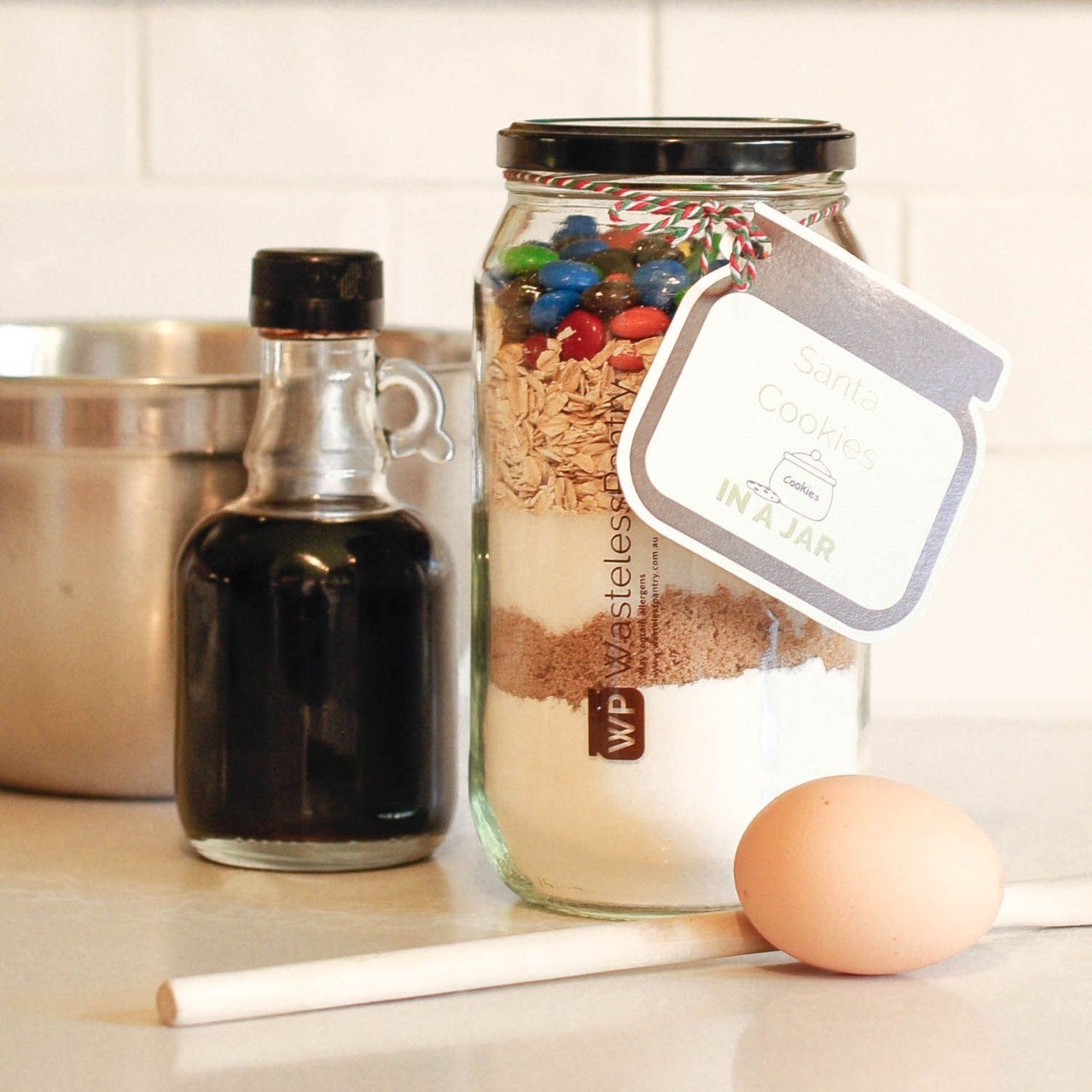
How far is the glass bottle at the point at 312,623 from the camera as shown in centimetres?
68

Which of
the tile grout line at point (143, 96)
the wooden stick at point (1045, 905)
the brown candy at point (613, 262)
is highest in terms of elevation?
the tile grout line at point (143, 96)

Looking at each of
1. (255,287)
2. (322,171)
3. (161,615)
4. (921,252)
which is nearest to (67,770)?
(161,615)

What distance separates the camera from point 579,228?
62 cm

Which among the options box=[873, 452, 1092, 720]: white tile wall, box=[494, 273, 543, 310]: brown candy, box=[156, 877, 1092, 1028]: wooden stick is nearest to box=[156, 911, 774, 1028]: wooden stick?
box=[156, 877, 1092, 1028]: wooden stick

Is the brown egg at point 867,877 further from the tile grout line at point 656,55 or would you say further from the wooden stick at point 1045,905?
the tile grout line at point 656,55

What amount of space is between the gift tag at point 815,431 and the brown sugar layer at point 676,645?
0.02 meters

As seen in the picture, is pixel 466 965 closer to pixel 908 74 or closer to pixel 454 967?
pixel 454 967

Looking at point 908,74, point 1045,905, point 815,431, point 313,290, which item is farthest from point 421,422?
point 908,74

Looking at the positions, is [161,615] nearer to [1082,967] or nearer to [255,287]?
[255,287]

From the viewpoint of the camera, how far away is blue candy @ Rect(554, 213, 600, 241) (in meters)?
0.62

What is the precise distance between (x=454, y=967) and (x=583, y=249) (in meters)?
0.24

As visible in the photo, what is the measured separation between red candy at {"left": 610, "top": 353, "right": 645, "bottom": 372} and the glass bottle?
12 centimetres

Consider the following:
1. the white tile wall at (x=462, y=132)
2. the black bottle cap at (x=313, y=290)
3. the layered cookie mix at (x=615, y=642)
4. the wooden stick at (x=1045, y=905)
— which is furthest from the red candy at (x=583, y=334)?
the white tile wall at (x=462, y=132)

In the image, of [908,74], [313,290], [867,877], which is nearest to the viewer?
[867,877]
